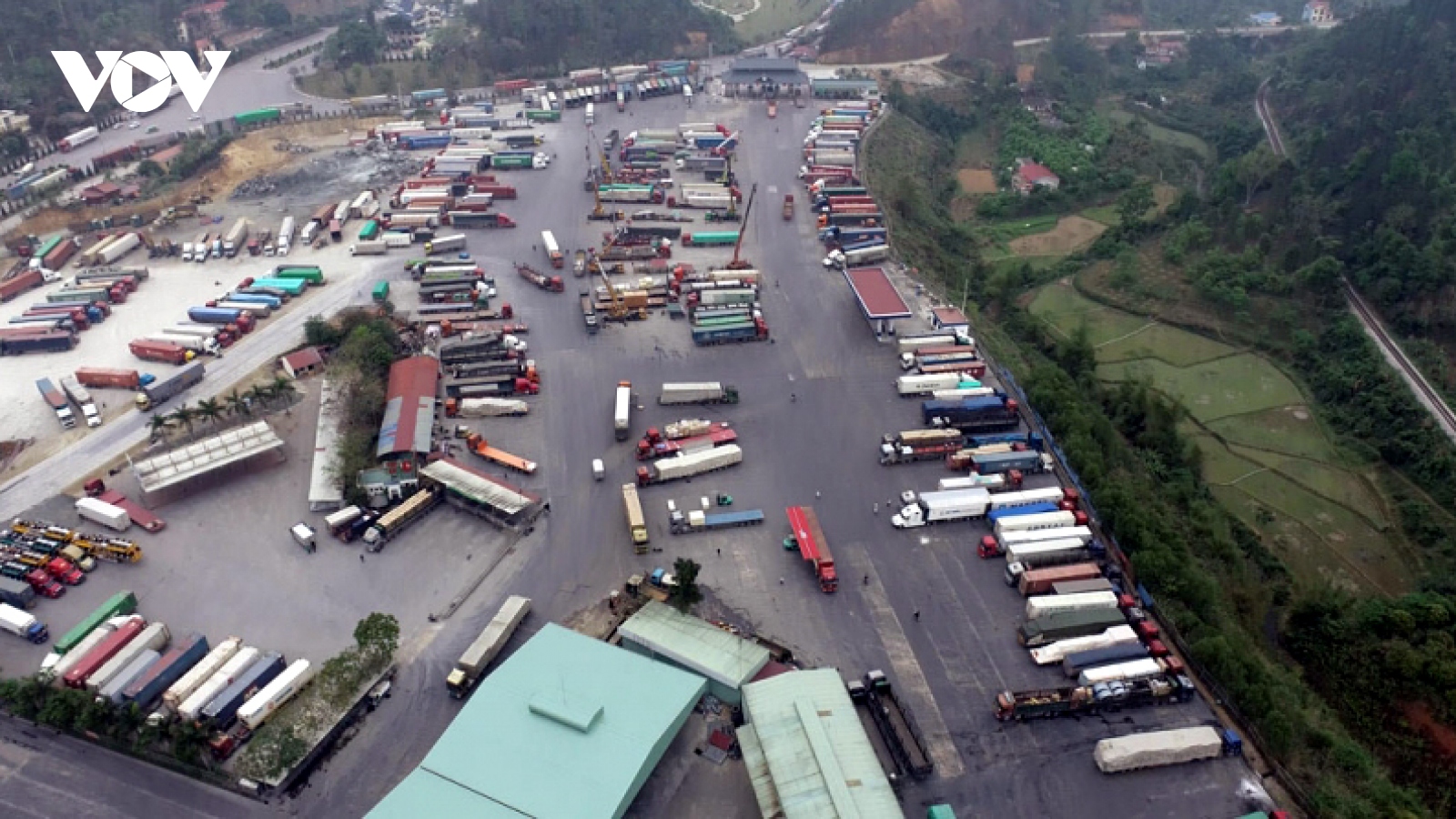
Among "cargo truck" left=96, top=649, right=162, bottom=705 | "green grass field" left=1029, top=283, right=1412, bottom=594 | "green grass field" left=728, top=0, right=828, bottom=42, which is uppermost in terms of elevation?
"green grass field" left=728, top=0, right=828, bottom=42

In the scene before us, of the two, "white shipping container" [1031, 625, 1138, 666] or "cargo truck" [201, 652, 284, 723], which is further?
"white shipping container" [1031, 625, 1138, 666]

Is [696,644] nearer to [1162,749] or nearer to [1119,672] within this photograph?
[1119,672]

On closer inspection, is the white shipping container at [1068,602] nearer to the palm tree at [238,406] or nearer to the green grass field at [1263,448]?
the green grass field at [1263,448]

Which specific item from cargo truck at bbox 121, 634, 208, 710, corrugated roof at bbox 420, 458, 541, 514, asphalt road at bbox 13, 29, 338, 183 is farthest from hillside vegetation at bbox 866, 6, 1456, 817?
asphalt road at bbox 13, 29, 338, 183

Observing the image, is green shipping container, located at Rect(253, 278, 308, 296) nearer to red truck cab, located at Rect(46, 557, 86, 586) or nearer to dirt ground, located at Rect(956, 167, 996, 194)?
red truck cab, located at Rect(46, 557, 86, 586)

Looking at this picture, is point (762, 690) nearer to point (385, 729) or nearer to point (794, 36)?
point (385, 729)

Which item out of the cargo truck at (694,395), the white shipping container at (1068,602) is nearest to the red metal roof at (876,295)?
the cargo truck at (694,395)
